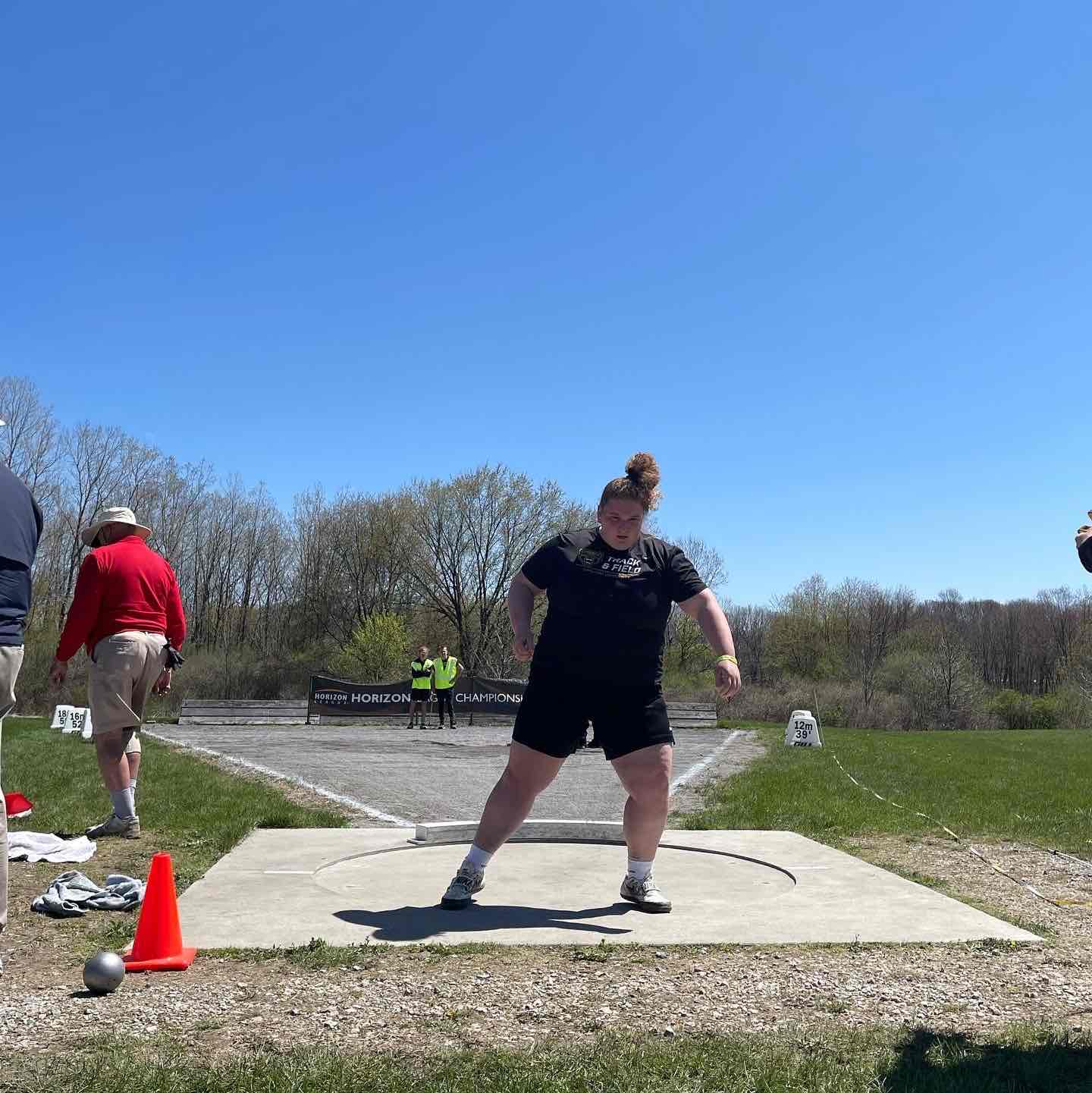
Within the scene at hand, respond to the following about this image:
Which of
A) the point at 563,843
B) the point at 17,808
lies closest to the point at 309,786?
the point at 17,808

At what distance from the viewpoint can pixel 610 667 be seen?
4.68 metres

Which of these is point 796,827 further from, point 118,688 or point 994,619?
point 994,619

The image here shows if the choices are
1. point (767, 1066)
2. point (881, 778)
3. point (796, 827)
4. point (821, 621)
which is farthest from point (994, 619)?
point (767, 1066)

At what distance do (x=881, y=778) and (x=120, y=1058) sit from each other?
12290 millimetres

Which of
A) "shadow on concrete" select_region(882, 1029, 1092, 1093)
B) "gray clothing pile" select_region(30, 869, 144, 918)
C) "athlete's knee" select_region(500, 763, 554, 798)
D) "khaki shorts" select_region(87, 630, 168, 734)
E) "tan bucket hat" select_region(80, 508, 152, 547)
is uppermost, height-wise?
"tan bucket hat" select_region(80, 508, 152, 547)

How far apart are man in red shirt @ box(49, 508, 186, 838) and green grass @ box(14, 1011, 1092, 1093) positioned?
3.94 meters

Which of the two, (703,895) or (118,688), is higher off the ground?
(118,688)

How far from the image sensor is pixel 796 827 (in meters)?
8.00

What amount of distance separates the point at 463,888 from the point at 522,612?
127cm

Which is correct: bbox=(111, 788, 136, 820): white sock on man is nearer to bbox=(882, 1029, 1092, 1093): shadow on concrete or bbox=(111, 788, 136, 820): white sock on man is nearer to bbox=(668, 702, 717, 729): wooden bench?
bbox=(882, 1029, 1092, 1093): shadow on concrete

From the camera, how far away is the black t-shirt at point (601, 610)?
469cm

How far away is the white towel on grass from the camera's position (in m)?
5.86

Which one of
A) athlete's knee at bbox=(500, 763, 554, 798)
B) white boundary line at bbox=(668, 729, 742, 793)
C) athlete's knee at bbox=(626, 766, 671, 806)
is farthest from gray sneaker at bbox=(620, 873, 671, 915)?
white boundary line at bbox=(668, 729, 742, 793)

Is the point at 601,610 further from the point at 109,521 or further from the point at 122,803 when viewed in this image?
the point at 109,521
